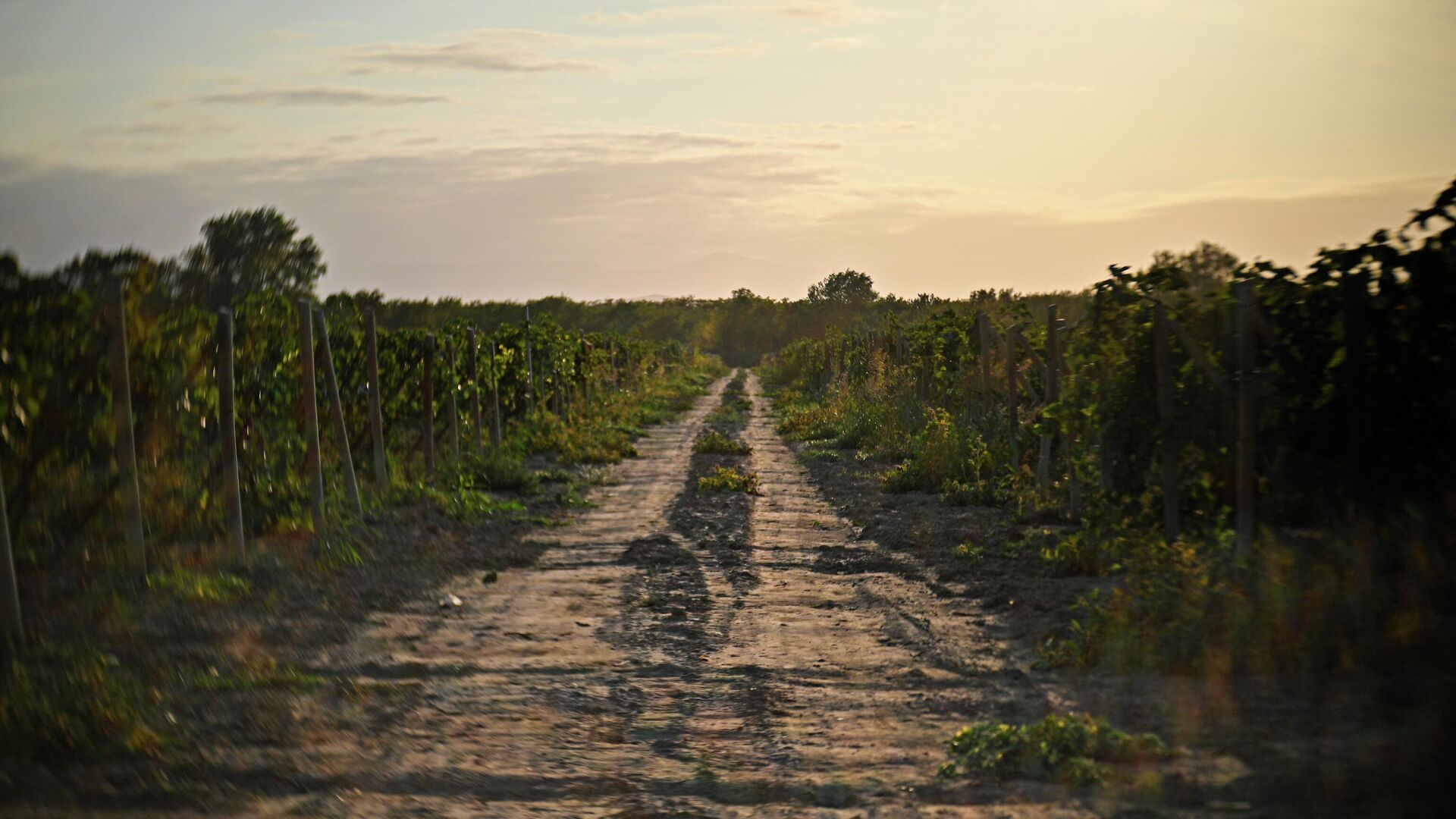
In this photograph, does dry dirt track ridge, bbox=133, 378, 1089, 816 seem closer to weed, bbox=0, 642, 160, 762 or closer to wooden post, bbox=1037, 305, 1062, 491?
weed, bbox=0, 642, 160, 762

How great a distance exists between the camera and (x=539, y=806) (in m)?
4.27

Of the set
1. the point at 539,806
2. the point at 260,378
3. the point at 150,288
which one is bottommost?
the point at 539,806

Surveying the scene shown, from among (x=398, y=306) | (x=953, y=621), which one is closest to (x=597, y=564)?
(x=953, y=621)

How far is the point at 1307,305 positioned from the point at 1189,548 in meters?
1.57

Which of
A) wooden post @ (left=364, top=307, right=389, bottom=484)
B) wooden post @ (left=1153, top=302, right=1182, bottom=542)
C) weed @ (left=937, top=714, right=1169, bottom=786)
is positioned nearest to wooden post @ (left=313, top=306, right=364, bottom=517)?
wooden post @ (left=364, top=307, right=389, bottom=484)

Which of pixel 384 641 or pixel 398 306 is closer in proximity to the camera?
pixel 384 641

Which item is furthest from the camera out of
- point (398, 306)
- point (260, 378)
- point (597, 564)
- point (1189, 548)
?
point (398, 306)

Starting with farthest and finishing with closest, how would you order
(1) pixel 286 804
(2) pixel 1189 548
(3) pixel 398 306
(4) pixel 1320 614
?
(3) pixel 398 306
(2) pixel 1189 548
(4) pixel 1320 614
(1) pixel 286 804

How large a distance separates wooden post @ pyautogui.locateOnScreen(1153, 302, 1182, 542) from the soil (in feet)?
2.56

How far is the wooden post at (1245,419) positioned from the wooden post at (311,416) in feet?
22.8

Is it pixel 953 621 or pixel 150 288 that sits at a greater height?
pixel 150 288

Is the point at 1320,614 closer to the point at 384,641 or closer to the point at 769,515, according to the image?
the point at 384,641

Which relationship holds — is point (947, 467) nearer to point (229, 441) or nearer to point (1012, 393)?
point (1012, 393)

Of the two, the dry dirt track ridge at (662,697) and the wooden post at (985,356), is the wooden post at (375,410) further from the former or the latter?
the wooden post at (985,356)
